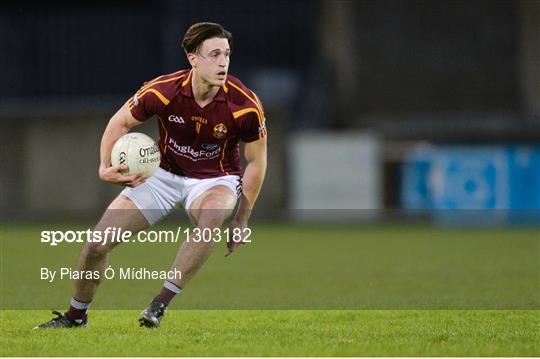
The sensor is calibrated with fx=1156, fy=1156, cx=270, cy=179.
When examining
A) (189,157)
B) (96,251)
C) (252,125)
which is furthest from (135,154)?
(252,125)

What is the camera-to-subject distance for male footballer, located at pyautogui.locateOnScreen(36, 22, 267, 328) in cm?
804

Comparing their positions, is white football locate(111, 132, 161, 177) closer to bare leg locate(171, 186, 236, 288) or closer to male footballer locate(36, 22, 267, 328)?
male footballer locate(36, 22, 267, 328)

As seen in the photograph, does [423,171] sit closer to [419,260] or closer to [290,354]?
[419,260]

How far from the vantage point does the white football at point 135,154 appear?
25.7 feet

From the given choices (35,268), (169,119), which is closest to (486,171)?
(35,268)

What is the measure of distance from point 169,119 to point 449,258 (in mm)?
7177

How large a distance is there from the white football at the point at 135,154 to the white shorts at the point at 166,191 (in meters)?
0.34

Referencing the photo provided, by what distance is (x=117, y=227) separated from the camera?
26.3 feet

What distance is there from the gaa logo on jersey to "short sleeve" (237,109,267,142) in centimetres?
11

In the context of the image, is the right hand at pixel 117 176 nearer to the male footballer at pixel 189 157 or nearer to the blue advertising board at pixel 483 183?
the male footballer at pixel 189 157

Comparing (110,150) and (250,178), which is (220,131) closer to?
(250,178)

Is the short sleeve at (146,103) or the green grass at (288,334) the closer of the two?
the green grass at (288,334)

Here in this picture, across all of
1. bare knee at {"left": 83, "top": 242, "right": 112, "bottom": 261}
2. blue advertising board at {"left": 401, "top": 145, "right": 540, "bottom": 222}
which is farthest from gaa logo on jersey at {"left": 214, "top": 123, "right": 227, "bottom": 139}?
blue advertising board at {"left": 401, "top": 145, "right": 540, "bottom": 222}

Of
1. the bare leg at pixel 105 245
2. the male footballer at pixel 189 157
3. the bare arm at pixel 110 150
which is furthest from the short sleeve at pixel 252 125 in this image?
the bare leg at pixel 105 245
